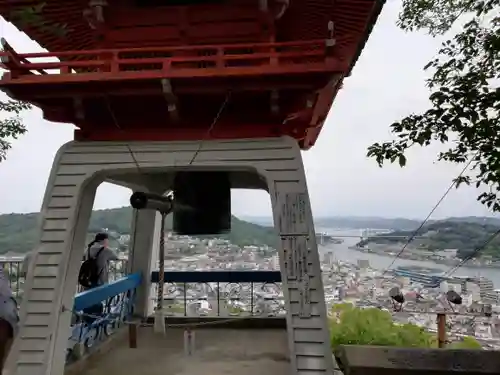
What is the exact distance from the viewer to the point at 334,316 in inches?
368

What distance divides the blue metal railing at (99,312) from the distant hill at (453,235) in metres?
4.22

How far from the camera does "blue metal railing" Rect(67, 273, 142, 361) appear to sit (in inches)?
228

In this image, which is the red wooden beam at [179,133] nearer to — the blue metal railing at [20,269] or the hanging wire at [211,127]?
the hanging wire at [211,127]

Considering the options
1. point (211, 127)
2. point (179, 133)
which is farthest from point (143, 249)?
point (211, 127)

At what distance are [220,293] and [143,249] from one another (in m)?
1.64

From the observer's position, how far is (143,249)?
27.7ft

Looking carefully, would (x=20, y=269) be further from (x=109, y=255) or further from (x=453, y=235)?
(x=453, y=235)

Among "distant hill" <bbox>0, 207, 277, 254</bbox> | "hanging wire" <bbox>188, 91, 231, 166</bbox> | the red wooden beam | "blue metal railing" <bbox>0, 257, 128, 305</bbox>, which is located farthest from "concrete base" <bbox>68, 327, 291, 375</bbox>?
the red wooden beam

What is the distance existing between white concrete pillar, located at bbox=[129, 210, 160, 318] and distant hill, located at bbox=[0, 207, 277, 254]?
24 cm

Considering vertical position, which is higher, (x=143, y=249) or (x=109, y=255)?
(x=143, y=249)

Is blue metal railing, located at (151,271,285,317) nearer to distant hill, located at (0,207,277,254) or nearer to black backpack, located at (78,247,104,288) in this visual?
distant hill, located at (0,207,277,254)

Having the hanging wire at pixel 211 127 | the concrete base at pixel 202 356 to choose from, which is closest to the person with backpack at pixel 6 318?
the hanging wire at pixel 211 127

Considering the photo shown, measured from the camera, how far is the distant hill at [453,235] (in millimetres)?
6020

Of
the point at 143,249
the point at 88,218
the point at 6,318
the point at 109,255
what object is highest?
the point at 143,249
